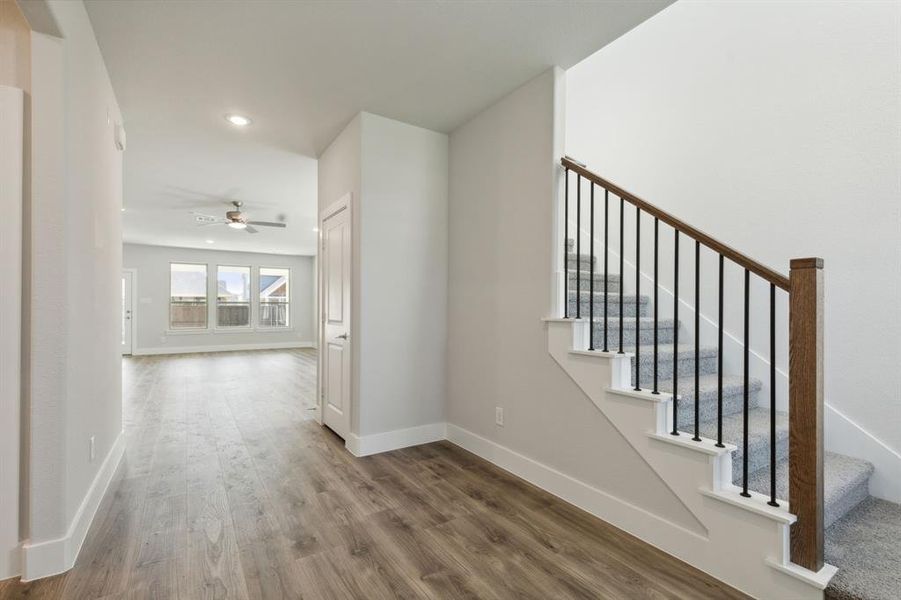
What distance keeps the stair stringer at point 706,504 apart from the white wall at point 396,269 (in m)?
1.47

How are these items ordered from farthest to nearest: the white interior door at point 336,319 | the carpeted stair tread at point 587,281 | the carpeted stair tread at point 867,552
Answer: the white interior door at point 336,319, the carpeted stair tread at point 587,281, the carpeted stair tread at point 867,552

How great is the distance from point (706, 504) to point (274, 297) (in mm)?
11055

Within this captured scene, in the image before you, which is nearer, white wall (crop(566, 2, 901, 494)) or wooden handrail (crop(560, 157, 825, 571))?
wooden handrail (crop(560, 157, 825, 571))

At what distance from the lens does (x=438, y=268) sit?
137 inches

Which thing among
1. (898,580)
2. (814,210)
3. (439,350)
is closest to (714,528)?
(898,580)

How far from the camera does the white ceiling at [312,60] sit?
210 cm

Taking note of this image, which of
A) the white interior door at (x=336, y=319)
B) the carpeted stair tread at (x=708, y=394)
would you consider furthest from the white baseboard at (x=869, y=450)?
the white interior door at (x=336, y=319)

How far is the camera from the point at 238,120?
10.8 ft

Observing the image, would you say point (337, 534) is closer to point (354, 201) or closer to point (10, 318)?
point (10, 318)

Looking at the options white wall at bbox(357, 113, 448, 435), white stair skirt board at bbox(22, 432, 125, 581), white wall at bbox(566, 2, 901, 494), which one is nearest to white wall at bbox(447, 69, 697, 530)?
white wall at bbox(357, 113, 448, 435)

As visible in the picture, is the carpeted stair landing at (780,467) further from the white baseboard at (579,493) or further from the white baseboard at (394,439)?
Answer: the white baseboard at (394,439)

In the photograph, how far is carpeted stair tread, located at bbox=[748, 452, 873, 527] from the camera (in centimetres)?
181

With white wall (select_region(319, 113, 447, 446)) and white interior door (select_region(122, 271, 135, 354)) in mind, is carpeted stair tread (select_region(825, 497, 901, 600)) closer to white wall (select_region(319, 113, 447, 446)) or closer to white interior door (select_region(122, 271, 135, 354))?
white wall (select_region(319, 113, 447, 446))

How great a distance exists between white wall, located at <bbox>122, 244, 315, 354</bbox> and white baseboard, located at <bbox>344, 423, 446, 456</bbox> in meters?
8.43
